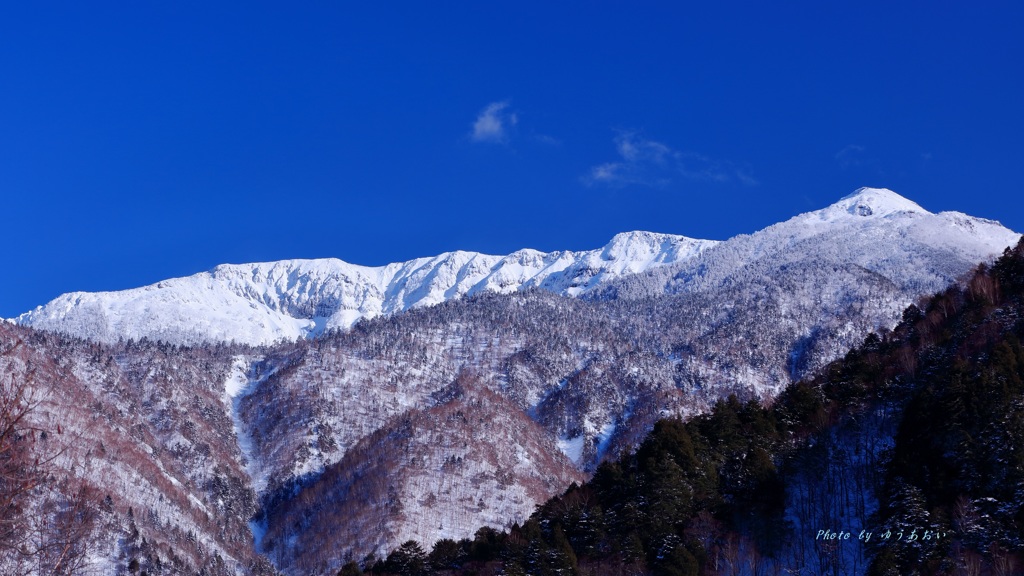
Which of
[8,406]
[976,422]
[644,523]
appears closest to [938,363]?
[976,422]

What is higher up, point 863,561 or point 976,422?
point 976,422

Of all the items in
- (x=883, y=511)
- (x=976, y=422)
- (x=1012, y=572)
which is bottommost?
(x=1012, y=572)

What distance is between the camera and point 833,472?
85.0 m

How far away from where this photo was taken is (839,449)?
87000 mm

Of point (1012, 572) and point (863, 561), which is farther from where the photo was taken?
point (863, 561)

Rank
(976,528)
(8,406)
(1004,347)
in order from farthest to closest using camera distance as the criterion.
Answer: (1004,347), (976,528), (8,406)

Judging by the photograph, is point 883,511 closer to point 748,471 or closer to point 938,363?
point 748,471

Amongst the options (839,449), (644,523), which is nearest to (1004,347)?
(839,449)

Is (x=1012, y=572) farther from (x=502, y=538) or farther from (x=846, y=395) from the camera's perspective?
(x=502, y=538)

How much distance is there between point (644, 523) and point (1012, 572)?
92.3ft

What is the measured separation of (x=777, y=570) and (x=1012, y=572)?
65.1 ft

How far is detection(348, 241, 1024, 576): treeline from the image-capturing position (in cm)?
6556

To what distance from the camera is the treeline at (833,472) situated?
65.6 meters

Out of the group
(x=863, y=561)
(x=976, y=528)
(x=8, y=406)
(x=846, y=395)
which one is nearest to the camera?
(x=8, y=406)
